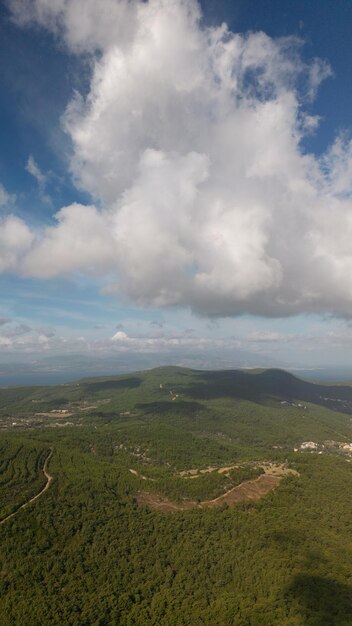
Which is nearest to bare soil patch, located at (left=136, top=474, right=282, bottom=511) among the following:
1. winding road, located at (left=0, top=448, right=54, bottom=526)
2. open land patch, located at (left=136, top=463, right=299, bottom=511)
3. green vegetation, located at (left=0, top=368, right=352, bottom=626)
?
open land patch, located at (left=136, top=463, right=299, bottom=511)

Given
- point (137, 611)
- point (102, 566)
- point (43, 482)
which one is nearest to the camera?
point (137, 611)

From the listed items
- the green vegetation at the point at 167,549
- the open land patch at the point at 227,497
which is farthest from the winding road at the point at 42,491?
the open land patch at the point at 227,497

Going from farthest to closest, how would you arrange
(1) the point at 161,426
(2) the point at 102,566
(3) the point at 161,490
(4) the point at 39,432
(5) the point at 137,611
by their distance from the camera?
(1) the point at 161,426, (4) the point at 39,432, (3) the point at 161,490, (2) the point at 102,566, (5) the point at 137,611

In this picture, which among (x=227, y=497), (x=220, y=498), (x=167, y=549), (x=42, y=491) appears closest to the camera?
(x=167, y=549)

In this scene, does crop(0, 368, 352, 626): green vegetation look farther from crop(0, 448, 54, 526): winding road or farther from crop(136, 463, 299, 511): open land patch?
crop(136, 463, 299, 511): open land patch

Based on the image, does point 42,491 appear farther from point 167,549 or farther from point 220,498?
point 220,498

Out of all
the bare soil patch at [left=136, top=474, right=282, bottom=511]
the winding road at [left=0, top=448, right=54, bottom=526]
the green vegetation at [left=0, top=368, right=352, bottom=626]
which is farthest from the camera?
the bare soil patch at [left=136, top=474, right=282, bottom=511]

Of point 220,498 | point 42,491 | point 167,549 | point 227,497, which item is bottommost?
point 167,549

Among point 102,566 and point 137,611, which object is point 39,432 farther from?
point 137,611

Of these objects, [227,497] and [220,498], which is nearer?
[227,497]

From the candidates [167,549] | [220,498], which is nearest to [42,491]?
[167,549]

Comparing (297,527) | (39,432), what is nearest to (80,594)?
(297,527)
